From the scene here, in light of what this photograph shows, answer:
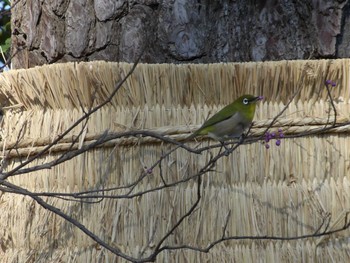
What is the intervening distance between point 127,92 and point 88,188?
0.34 m

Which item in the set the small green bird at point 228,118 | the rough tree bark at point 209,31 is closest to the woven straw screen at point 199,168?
the small green bird at point 228,118

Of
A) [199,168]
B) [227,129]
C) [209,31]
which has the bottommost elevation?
[199,168]

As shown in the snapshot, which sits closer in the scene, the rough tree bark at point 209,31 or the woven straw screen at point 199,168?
the woven straw screen at point 199,168

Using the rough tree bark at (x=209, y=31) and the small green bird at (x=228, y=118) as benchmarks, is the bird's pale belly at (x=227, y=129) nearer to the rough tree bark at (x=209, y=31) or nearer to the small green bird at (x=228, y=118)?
the small green bird at (x=228, y=118)

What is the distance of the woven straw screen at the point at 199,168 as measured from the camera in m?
2.57

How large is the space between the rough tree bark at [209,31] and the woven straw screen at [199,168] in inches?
8.5

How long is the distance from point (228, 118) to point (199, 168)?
21cm

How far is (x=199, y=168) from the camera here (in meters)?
2.62

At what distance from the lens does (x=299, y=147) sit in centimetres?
265

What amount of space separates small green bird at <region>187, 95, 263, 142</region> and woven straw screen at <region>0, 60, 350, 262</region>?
4 centimetres

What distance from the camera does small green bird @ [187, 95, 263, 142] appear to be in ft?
8.39

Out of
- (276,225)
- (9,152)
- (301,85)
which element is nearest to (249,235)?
(276,225)

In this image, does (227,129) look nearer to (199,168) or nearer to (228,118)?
(228,118)

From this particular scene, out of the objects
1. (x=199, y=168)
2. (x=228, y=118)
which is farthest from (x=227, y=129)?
(x=199, y=168)
